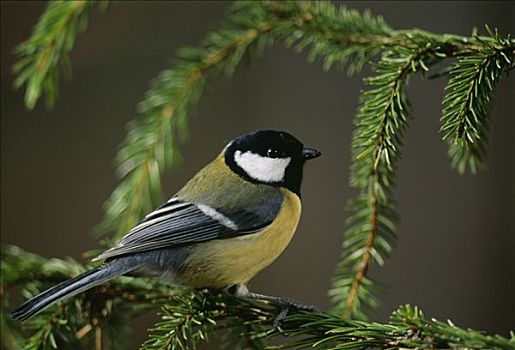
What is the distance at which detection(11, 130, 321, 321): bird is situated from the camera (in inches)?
35.4

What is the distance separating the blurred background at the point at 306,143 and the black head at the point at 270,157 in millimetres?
567

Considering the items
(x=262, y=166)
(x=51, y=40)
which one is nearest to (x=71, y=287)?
(x=262, y=166)

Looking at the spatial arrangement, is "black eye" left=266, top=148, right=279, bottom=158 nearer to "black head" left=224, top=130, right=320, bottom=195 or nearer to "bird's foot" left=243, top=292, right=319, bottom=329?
"black head" left=224, top=130, right=320, bottom=195

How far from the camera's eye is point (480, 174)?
181cm

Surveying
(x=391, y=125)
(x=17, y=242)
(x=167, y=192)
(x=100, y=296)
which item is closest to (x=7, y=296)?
(x=100, y=296)

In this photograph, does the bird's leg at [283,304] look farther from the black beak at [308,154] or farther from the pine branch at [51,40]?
the pine branch at [51,40]

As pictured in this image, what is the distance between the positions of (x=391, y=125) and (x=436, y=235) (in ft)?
3.68

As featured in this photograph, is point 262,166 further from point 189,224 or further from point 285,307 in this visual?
point 285,307

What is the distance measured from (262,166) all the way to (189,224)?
0.13 meters

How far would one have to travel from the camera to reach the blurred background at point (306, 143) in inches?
69.9

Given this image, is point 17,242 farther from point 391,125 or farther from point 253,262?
point 391,125

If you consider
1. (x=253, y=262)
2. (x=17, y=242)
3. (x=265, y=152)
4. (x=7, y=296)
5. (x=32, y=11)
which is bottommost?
(x=17, y=242)

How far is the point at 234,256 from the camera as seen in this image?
3.01 feet

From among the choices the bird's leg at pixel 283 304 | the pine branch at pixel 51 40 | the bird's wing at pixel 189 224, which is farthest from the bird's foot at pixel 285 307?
the pine branch at pixel 51 40
